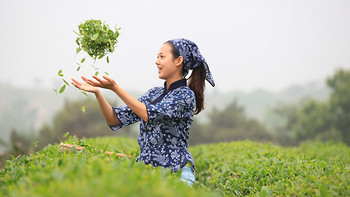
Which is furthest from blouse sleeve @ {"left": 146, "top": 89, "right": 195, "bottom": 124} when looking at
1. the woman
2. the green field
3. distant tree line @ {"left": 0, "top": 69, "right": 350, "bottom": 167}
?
distant tree line @ {"left": 0, "top": 69, "right": 350, "bottom": 167}

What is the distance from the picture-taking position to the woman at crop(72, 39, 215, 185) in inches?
137

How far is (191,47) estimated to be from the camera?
402cm

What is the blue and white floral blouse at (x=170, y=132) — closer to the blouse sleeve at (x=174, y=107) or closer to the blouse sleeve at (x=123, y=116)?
the blouse sleeve at (x=174, y=107)

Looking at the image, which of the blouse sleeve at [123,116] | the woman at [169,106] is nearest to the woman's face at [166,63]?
the woman at [169,106]

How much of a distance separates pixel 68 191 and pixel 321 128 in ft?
96.3

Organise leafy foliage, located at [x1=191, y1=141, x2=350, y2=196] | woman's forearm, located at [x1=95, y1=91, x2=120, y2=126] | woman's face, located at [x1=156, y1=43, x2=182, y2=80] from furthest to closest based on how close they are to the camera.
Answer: woman's face, located at [x1=156, y1=43, x2=182, y2=80] < woman's forearm, located at [x1=95, y1=91, x2=120, y2=126] < leafy foliage, located at [x1=191, y1=141, x2=350, y2=196]

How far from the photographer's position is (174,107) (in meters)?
3.59

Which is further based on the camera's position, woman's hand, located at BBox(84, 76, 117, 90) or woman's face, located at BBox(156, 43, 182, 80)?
woman's face, located at BBox(156, 43, 182, 80)

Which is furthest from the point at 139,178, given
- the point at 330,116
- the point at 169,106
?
A: the point at 330,116

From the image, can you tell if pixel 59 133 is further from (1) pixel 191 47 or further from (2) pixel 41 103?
(2) pixel 41 103

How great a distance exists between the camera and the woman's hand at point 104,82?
130 inches

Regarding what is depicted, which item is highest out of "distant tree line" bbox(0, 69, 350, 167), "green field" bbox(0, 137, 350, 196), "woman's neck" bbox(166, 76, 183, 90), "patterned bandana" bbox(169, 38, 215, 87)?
"distant tree line" bbox(0, 69, 350, 167)

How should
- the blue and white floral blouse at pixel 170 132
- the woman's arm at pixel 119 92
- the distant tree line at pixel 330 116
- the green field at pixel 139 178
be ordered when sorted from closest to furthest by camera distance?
the green field at pixel 139 178, the woman's arm at pixel 119 92, the blue and white floral blouse at pixel 170 132, the distant tree line at pixel 330 116

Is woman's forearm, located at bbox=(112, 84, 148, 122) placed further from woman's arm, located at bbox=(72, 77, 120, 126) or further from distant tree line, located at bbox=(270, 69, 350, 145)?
distant tree line, located at bbox=(270, 69, 350, 145)
